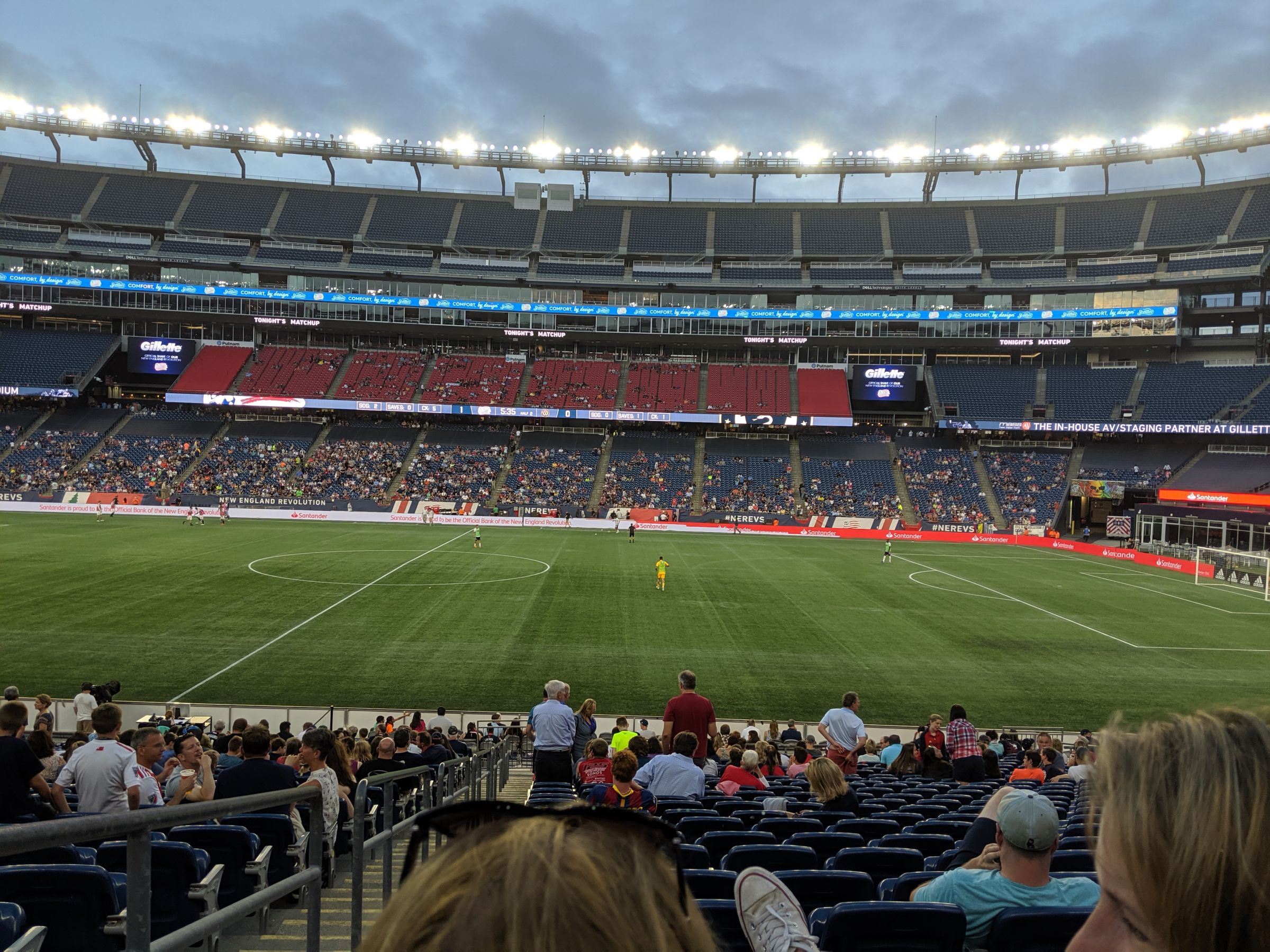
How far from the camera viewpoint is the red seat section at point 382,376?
3167 inches

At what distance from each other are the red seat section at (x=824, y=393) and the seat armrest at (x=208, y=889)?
7922cm

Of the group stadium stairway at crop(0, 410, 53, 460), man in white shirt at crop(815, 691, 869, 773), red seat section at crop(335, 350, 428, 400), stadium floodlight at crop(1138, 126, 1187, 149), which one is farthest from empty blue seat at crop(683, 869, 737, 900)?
stadium floodlight at crop(1138, 126, 1187, 149)

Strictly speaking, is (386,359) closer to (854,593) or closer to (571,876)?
(854,593)

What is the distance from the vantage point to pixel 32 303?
81.6 m

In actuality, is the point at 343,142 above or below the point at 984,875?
above

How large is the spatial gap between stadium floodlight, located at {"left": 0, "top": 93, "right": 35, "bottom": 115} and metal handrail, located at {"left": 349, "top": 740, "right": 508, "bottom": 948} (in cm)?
9890

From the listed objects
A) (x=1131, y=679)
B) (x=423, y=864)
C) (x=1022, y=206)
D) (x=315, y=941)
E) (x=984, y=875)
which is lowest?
(x=1131, y=679)

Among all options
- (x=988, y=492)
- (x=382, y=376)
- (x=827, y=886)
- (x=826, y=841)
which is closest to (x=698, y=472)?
(x=988, y=492)

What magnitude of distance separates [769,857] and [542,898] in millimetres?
5634

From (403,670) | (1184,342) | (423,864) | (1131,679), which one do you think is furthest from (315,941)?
(1184,342)

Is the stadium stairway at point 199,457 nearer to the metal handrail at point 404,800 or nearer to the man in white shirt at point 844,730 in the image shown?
the metal handrail at point 404,800

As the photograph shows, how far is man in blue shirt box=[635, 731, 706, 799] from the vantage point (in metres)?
9.51

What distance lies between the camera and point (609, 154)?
92062 mm

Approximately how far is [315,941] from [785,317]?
8430 cm
